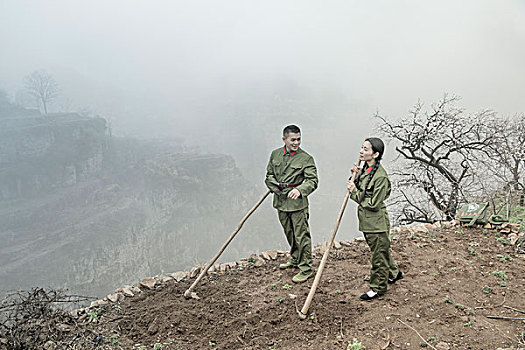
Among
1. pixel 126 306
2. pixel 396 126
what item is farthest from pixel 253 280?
pixel 396 126

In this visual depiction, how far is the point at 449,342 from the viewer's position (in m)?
3.22

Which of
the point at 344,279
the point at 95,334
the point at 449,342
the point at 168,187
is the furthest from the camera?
the point at 168,187

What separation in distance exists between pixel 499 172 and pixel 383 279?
6.54m

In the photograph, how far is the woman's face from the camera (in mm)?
3949

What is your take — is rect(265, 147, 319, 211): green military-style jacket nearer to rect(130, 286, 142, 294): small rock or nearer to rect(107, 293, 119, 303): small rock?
rect(130, 286, 142, 294): small rock

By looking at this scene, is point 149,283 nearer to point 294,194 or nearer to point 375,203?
point 294,194

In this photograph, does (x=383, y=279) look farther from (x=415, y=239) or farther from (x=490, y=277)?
(x=415, y=239)

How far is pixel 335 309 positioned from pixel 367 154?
1.73 metres

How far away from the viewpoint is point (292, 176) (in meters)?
4.79

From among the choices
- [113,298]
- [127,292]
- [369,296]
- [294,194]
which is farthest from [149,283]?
[369,296]

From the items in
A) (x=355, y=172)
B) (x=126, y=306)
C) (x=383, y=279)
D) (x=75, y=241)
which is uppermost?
(x=355, y=172)

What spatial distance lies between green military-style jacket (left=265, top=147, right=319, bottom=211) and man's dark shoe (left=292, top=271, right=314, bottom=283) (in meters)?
0.89

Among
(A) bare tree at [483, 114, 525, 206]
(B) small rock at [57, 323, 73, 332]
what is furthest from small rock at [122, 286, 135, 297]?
(A) bare tree at [483, 114, 525, 206]

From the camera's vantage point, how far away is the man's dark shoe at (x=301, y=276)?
4.76 meters
